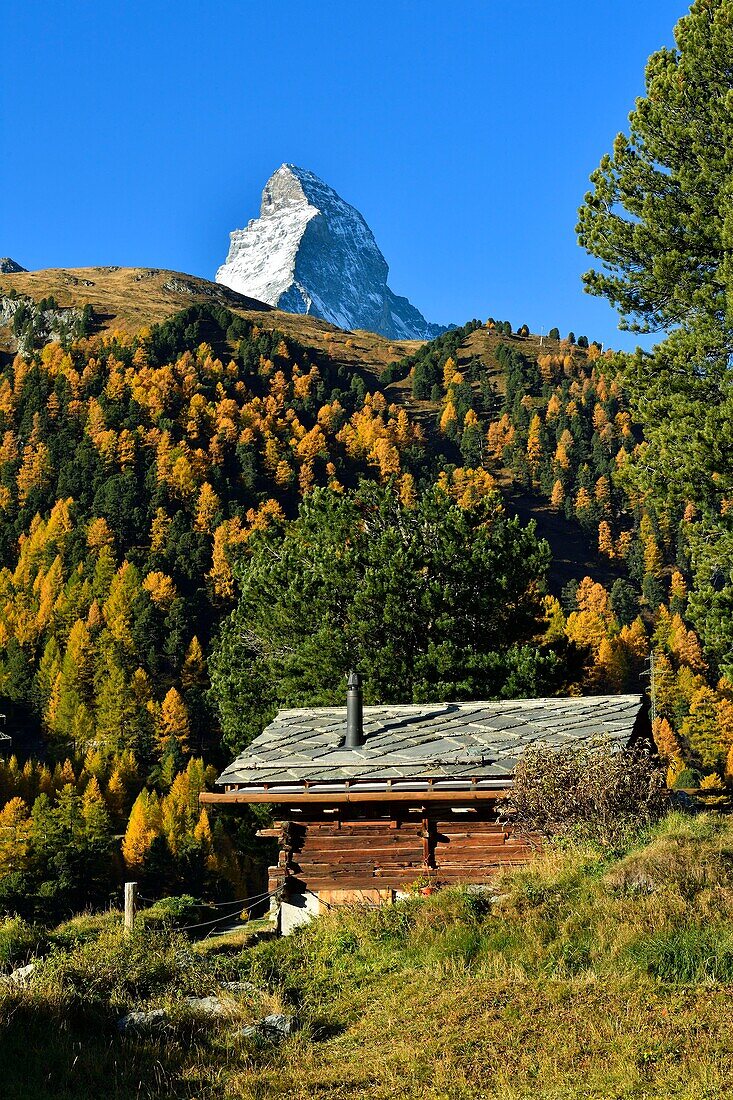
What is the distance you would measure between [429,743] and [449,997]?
6.62 m

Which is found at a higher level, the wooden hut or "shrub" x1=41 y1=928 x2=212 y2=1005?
the wooden hut

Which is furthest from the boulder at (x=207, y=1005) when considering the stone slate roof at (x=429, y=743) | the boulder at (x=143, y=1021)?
the stone slate roof at (x=429, y=743)

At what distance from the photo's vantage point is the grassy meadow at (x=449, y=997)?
8.48 meters

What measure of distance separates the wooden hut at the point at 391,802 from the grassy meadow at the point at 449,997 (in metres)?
1.98

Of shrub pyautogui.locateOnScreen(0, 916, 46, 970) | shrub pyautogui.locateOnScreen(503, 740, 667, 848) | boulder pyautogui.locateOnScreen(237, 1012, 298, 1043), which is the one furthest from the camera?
shrub pyautogui.locateOnScreen(503, 740, 667, 848)

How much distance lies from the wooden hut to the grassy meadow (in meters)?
1.98

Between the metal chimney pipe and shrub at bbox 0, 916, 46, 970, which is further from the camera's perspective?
the metal chimney pipe

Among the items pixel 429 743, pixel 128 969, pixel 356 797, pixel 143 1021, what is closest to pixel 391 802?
pixel 356 797

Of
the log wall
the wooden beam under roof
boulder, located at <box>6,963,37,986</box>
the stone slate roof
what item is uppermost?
the stone slate roof

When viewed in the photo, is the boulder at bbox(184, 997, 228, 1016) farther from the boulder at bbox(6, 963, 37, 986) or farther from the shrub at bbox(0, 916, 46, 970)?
the shrub at bbox(0, 916, 46, 970)

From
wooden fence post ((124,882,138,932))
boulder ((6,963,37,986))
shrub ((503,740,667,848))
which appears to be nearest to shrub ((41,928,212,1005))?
boulder ((6,963,37,986))

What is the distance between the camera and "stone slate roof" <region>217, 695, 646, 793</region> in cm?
1552

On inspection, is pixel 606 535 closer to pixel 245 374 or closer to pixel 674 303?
pixel 245 374

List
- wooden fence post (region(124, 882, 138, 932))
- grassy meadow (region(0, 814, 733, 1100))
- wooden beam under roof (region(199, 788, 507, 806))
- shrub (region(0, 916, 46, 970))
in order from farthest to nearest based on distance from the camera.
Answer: wooden fence post (region(124, 882, 138, 932)) → wooden beam under roof (region(199, 788, 507, 806)) → shrub (region(0, 916, 46, 970)) → grassy meadow (region(0, 814, 733, 1100))
